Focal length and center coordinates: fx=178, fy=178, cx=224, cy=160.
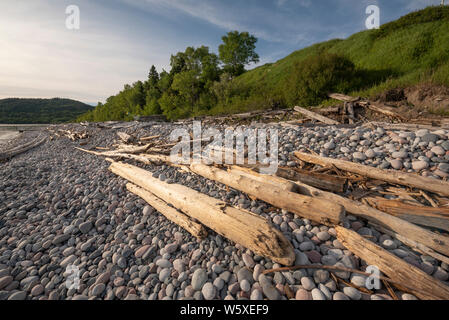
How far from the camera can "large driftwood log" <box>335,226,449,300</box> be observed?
157 centimetres

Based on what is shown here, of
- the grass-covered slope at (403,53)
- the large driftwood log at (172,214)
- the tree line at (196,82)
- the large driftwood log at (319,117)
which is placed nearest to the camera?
the large driftwood log at (172,214)

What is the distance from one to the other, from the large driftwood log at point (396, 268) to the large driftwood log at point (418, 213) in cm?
87

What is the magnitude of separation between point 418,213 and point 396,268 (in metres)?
1.09

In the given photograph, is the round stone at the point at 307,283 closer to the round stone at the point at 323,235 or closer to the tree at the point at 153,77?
the round stone at the point at 323,235

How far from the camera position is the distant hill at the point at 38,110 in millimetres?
70475

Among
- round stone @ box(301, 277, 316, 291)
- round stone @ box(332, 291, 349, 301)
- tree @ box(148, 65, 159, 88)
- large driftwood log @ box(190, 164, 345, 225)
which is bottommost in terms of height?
round stone @ box(332, 291, 349, 301)

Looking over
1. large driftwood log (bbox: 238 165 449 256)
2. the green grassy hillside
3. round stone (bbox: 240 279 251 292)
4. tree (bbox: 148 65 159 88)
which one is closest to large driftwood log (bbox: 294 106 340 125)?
the green grassy hillside

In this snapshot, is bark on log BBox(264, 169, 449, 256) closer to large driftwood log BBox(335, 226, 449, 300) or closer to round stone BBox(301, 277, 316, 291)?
large driftwood log BBox(335, 226, 449, 300)

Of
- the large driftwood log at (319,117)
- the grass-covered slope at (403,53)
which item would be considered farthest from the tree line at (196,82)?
the large driftwood log at (319,117)

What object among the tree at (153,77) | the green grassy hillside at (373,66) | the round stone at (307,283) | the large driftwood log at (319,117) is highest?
the tree at (153,77)

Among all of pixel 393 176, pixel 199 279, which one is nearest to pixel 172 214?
pixel 199 279

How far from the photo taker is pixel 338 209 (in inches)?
85.0

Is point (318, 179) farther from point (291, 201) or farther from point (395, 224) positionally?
point (395, 224)
